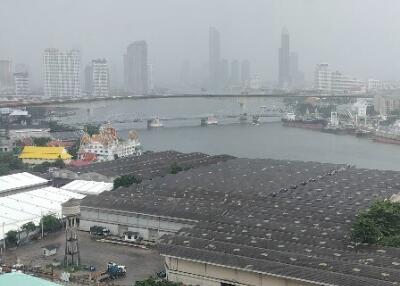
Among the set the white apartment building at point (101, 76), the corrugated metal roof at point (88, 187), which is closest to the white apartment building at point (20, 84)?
the white apartment building at point (101, 76)

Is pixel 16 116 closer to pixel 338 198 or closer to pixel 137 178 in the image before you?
pixel 137 178

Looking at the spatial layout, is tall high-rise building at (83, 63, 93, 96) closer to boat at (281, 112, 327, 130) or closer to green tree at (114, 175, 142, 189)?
boat at (281, 112, 327, 130)

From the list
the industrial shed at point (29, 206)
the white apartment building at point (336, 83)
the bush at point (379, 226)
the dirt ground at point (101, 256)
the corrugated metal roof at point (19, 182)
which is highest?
the white apartment building at point (336, 83)

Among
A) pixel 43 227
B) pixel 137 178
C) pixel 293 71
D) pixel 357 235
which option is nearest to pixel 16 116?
pixel 137 178

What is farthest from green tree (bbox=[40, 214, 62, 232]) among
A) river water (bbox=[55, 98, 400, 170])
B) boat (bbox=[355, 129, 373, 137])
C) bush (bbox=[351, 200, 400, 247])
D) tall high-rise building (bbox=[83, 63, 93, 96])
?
tall high-rise building (bbox=[83, 63, 93, 96])

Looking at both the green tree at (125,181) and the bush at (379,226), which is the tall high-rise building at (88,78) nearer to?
the green tree at (125,181)

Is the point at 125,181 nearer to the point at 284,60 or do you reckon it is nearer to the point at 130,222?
the point at 130,222
